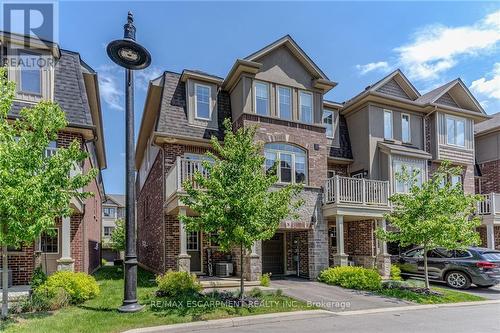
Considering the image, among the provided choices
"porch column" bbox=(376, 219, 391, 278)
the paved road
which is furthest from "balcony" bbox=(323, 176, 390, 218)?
the paved road

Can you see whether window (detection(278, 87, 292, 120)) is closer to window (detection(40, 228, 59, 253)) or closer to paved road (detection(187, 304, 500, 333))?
paved road (detection(187, 304, 500, 333))

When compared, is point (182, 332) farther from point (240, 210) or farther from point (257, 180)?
point (257, 180)

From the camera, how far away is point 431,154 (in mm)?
20312

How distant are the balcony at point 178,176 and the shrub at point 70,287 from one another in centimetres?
379

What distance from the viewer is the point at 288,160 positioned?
16.1 m

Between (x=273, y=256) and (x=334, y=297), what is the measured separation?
552 centimetres

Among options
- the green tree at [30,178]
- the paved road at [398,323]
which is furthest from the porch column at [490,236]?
the green tree at [30,178]

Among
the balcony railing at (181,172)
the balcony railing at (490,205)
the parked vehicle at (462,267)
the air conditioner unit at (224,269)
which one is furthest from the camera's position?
the balcony railing at (490,205)

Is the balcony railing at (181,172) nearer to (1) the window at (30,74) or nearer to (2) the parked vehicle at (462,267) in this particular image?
(1) the window at (30,74)

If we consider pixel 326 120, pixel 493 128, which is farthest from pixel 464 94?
pixel 326 120

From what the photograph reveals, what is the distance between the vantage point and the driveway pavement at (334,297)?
428 inches

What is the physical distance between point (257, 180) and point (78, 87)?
8.60 m

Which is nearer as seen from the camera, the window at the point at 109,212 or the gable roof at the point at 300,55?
the gable roof at the point at 300,55

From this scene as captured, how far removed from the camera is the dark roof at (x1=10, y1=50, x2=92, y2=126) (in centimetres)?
1320
